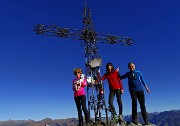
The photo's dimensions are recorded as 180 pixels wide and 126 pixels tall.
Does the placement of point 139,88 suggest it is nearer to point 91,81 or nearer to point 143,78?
point 143,78

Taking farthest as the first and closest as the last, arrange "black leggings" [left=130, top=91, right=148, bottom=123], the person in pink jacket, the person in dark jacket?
the person in dark jacket, "black leggings" [left=130, top=91, right=148, bottom=123], the person in pink jacket

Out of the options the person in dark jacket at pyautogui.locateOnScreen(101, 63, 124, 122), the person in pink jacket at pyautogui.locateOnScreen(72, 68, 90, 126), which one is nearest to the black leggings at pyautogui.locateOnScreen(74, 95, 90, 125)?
the person in pink jacket at pyautogui.locateOnScreen(72, 68, 90, 126)

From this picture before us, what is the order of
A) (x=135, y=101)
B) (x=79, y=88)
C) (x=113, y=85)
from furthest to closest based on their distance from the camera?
(x=113, y=85) → (x=135, y=101) → (x=79, y=88)

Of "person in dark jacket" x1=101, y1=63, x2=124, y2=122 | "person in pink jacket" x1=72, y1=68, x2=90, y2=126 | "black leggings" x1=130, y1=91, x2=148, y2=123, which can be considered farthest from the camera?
"person in dark jacket" x1=101, y1=63, x2=124, y2=122

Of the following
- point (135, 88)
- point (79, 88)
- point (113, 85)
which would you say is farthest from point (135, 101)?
point (79, 88)

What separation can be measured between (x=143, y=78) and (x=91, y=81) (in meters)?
8.30

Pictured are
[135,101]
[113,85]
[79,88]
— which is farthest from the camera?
[113,85]

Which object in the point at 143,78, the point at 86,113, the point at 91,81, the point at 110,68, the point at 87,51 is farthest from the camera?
the point at 87,51

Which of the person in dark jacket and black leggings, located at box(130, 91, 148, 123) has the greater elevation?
the person in dark jacket

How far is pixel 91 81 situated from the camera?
19375mm

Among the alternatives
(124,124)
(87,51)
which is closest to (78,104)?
(124,124)

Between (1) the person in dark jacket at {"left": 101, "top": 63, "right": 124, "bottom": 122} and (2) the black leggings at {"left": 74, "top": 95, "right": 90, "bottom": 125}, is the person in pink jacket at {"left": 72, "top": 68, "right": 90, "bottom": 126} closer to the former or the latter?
(2) the black leggings at {"left": 74, "top": 95, "right": 90, "bottom": 125}

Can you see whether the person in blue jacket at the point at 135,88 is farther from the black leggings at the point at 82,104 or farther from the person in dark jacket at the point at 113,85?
the black leggings at the point at 82,104

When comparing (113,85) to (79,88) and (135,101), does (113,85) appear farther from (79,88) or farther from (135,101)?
(79,88)
